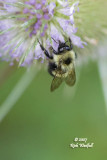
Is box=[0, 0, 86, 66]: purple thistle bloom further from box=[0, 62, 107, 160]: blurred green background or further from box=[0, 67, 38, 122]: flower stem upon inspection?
box=[0, 62, 107, 160]: blurred green background

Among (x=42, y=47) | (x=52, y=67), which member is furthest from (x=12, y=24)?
(x=52, y=67)

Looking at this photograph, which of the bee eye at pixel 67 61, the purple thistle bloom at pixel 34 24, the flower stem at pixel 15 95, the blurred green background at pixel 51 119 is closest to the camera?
the purple thistle bloom at pixel 34 24

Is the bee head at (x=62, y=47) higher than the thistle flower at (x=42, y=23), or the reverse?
the thistle flower at (x=42, y=23)

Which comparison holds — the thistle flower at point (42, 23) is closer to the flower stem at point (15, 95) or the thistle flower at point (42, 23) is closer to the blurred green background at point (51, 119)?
the flower stem at point (15, 95)

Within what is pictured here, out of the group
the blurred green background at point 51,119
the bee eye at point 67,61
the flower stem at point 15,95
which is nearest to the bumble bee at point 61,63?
the bee eye at point 67,61

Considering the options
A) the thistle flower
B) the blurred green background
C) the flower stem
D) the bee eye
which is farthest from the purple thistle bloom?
the blurred green background

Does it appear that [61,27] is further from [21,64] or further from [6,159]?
[6,159]
